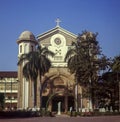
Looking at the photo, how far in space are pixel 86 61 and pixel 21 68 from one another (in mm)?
17992

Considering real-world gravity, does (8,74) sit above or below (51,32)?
below

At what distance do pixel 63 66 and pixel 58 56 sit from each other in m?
2.61

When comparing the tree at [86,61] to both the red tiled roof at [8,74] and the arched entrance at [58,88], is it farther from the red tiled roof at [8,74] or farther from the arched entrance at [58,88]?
the red tiled roof at [8,74]

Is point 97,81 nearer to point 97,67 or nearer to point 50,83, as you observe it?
point 97,67

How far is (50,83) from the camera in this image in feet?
252

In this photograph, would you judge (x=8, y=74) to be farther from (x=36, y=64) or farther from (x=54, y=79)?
(x=36, y=64)

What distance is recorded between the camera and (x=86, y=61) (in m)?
64.1

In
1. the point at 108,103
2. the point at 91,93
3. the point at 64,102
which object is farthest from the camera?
the point at 64,102

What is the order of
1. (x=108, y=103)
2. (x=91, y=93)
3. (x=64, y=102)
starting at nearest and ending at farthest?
(x=91, y=93), (x=108, y=103), (x=64, y=102)

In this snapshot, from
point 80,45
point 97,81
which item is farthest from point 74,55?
point 97,81

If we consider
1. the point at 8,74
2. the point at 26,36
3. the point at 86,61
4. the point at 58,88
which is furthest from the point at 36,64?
the point at 8,74

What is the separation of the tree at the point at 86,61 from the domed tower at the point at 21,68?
12842 mm

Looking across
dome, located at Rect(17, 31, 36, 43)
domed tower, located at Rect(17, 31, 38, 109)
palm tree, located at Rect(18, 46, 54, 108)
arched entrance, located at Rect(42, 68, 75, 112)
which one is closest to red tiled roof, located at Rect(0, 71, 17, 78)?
domed tower, located at Rect(17, 31, 38, 109)

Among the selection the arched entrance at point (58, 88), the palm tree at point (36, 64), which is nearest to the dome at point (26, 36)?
the arched entrance at point (58, 88)
